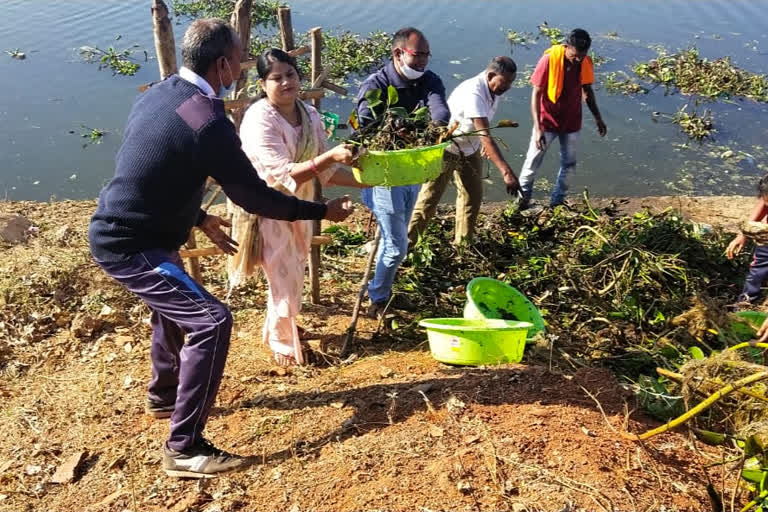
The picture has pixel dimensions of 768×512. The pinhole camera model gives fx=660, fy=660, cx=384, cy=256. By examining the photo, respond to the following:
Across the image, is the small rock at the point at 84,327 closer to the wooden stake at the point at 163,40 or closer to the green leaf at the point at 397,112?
the wooden stake at the point at 163,40

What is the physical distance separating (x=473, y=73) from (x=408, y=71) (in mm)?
7072

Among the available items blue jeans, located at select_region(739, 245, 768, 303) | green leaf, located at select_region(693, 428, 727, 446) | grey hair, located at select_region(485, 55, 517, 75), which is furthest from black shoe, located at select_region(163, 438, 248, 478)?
blue jeans, located at select_region(739, 245, 768, 303)

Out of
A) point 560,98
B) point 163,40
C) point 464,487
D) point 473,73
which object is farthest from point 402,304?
point 473,73

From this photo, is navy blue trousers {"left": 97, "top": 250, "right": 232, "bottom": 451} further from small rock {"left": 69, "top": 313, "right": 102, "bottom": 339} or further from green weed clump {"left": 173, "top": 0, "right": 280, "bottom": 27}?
green weed clump {"left": 173, "top": 0, "right": 280, "bottom": 27}

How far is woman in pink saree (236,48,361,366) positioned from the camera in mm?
3229

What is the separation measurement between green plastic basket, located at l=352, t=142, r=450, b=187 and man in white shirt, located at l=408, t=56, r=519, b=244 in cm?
152

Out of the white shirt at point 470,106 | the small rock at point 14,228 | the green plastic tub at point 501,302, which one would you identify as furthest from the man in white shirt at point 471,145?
the small rock at point 14,228

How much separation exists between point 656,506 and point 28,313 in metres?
3.91

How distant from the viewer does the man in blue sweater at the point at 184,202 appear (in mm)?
2518

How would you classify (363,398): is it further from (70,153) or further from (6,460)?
(70,153)

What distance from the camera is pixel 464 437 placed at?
112 inches

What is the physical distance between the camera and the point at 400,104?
14.0 feet

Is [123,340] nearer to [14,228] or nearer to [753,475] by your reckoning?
[14,228]

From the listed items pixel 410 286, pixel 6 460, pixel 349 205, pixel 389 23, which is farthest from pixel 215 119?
pixel 389 23
